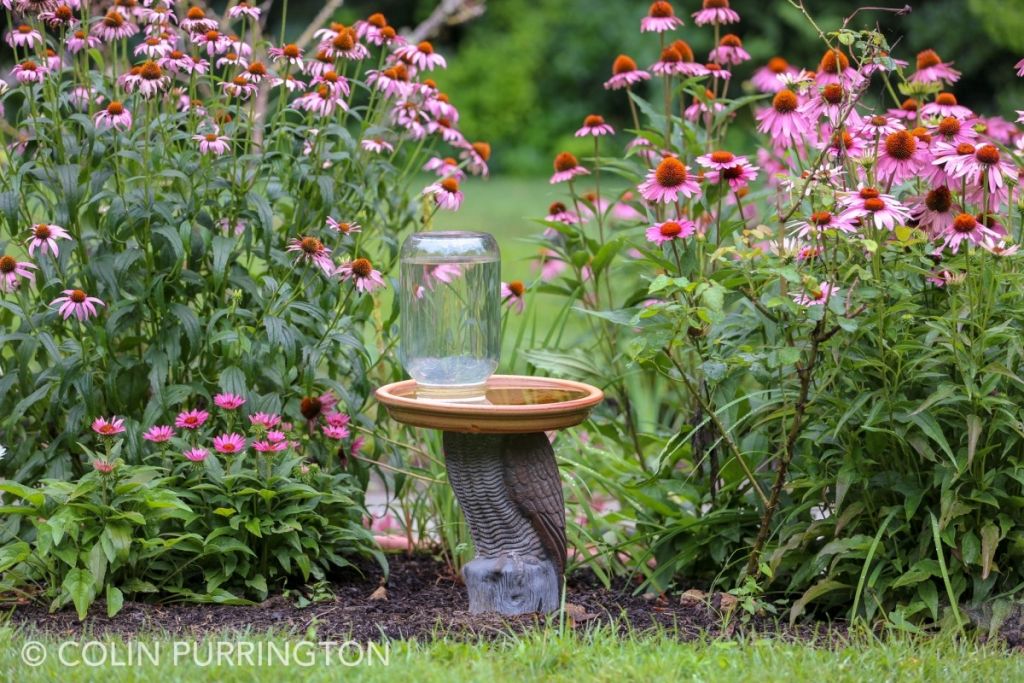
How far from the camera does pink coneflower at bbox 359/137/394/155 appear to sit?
361 centimetres

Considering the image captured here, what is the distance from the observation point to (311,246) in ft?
10.3

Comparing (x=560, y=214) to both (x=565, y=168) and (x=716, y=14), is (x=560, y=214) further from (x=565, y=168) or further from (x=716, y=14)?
(x=716, y=14)

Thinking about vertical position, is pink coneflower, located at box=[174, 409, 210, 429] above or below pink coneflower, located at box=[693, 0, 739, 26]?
below

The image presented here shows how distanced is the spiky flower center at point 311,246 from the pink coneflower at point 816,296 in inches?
47.5

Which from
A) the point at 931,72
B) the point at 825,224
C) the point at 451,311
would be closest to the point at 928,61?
the point at 931,72

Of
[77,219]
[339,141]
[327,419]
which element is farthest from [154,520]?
[339,141]

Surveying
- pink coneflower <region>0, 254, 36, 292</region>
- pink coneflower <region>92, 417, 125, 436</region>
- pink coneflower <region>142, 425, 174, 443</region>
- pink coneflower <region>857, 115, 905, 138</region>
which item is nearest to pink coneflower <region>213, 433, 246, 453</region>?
pink coneflower <region>142, 425, 174, 443</region>

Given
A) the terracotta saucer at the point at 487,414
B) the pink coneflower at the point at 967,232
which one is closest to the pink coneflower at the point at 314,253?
the terracotta saucer at the point at 487,414

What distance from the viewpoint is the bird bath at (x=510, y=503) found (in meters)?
2.92

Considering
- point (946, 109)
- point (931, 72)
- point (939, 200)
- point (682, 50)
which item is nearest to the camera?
point (939, 200)

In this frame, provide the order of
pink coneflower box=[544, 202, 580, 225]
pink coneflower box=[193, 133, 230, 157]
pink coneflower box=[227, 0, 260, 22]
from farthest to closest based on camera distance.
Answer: pink coneflower box=[544, 202, 580, 225], pink coneflower box=[227, 0, 260, 22], pink coneflower box=[193, 133, 230, 157]

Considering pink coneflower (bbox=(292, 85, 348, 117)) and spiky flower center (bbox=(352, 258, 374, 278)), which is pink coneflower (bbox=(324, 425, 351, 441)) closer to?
spiky flower center (bbox=(352, 258, 374, 278))

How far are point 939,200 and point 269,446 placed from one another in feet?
5.70

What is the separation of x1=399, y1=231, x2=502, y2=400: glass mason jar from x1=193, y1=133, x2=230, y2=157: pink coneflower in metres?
0.59
